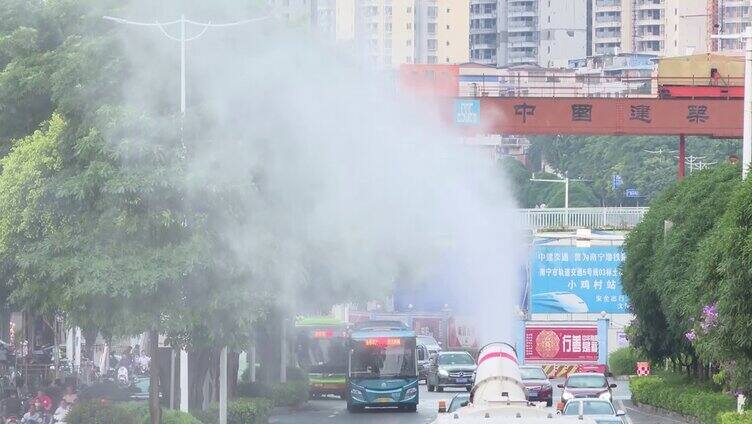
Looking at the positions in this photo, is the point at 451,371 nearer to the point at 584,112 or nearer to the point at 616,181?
the point at 584,112

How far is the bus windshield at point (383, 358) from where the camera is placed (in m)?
55.0

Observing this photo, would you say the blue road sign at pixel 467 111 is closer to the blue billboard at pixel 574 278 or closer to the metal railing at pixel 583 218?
the blue billboard at pixel 574 278

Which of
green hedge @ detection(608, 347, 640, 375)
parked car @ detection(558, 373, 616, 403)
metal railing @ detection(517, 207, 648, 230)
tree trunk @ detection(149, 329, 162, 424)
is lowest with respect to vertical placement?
green hedge @ detection(608, 347, 640, 375)

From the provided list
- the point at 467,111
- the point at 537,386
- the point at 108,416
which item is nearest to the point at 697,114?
the point at 467,111

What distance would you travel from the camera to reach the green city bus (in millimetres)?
62469

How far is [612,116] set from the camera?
5303 centimetres

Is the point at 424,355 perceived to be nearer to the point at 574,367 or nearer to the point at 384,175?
the point at 574,367

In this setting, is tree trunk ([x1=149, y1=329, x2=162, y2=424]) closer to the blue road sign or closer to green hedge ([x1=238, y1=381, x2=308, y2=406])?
green hedge ([x1=238, y1=381, x2=308, y2=406])

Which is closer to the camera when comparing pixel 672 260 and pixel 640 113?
pixel 672 260

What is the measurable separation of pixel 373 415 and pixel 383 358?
260 centimetres

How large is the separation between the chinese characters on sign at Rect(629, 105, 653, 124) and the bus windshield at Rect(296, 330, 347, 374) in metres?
14.7

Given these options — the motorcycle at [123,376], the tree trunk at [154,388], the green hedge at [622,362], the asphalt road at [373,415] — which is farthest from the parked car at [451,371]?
the tree trunk at [154,388]

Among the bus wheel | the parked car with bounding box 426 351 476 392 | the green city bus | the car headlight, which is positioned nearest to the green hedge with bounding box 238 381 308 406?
the bus wheel

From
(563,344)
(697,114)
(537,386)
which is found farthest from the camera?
(563,344)
